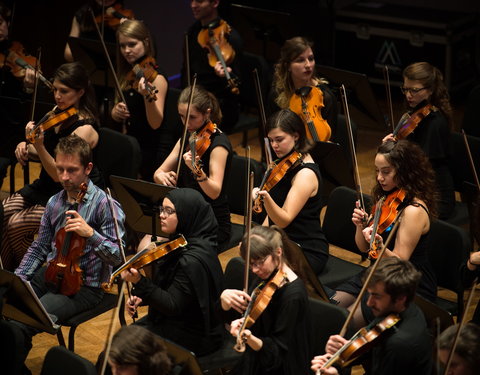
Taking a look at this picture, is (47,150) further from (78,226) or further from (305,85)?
(305,85)

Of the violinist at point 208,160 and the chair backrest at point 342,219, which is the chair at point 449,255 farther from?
the violinist at point 208,160

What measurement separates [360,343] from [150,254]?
3.25 ft

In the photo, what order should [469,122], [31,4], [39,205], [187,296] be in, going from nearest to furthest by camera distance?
[187,296]
[39,205]
[469,122]
[31,4]

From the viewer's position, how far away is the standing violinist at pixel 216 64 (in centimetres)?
608

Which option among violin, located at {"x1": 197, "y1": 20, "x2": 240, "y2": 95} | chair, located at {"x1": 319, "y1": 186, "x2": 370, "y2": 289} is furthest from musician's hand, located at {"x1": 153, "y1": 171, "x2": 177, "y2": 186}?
violin, located at {"x1": 197, "y1": 20, "x2": 240, "y2": 95}

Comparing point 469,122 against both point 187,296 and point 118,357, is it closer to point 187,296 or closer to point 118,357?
point 187,296

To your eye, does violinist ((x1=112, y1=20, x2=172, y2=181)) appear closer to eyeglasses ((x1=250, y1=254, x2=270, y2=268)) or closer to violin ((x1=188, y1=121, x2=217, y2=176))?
violin ((x1=188, y1=121, x2=217, y2=176))

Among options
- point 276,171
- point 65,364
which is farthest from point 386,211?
point 65,364

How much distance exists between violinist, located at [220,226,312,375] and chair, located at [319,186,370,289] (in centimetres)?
104

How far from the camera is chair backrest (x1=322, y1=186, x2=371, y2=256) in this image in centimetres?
446

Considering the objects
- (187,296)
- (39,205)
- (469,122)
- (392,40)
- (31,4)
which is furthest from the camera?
(392,40)

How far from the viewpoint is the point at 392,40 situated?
8023 millimetres

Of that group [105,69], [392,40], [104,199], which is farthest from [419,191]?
[392,40]

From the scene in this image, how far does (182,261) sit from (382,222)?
3.10ft
